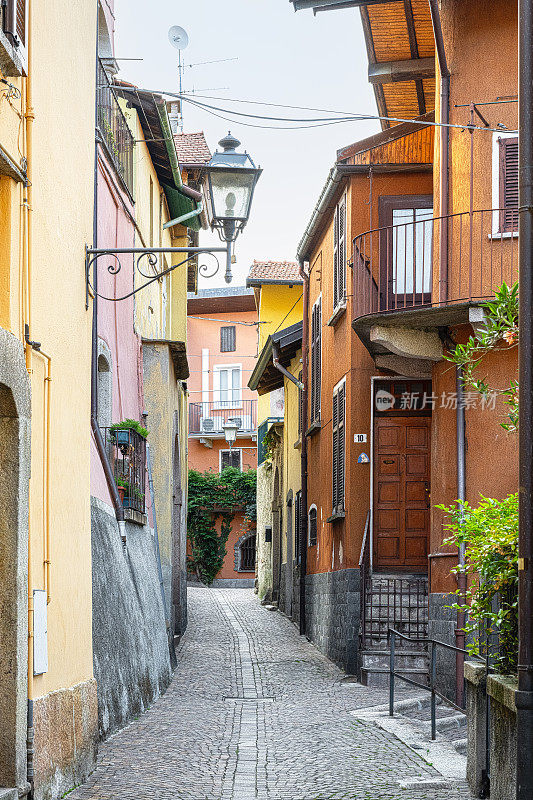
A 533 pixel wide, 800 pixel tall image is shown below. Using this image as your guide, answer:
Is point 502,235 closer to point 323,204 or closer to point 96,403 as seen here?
point 96,403

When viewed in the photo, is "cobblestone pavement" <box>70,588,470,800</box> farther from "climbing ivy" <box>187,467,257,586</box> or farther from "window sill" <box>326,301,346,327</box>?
"climbing ivy" <box>187,467,257,586</box>

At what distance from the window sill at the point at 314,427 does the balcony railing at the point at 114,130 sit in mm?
6321

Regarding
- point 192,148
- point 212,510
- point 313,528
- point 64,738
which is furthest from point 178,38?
point 212,510

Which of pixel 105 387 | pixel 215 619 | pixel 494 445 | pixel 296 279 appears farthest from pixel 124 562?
pixel 296 279

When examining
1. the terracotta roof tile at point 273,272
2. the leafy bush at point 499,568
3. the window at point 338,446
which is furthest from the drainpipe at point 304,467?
the leafy bush at point 499,568

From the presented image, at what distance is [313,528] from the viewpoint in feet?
71.6

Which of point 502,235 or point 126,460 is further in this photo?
point 126,460

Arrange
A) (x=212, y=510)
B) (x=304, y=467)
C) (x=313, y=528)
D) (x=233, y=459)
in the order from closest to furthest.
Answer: (x=313, y=528), (x=304, y=467), (x=212, y=510), (x=233, y=459)

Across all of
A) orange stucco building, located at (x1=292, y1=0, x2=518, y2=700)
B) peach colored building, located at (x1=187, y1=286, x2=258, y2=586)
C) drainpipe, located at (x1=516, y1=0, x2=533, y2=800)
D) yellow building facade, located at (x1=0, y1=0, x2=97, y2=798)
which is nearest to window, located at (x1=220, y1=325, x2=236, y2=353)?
peach colored building, located at (x1=187, y1=286, x2=258, y2=586)

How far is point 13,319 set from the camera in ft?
24.5

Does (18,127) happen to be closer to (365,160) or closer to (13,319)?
(13,319)

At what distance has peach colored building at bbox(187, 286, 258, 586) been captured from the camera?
4881cm

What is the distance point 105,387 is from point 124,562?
2.40 m

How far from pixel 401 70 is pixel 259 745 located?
11.0m
